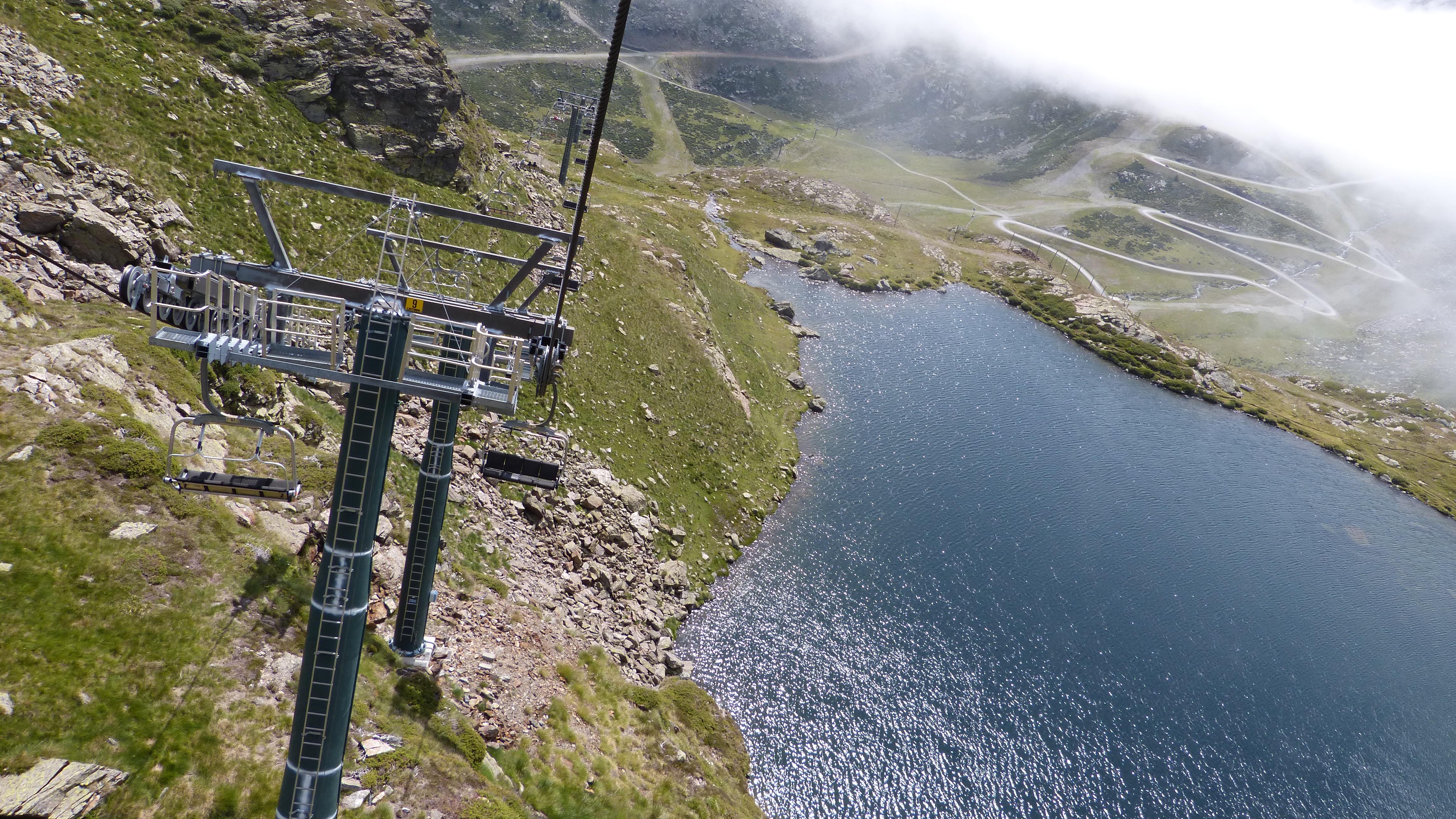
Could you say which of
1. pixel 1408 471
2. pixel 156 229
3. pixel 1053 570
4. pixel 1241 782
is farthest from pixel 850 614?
pixel 1408 471

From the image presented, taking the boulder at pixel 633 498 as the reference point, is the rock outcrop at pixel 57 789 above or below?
above

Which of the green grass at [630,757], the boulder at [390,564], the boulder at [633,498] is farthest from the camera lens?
the boulder at [633,498]

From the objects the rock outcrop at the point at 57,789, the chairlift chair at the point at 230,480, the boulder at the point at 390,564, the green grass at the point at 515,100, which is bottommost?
the boulder at the point at 390,564

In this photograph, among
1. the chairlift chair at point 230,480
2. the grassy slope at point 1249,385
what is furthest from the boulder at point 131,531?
the grassy slope at point 1249,385

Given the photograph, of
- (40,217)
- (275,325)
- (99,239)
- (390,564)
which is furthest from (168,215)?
(275,325)

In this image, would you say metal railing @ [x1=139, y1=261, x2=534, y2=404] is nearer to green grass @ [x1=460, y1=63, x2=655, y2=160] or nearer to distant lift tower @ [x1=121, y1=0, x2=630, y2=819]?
distant lift tower @ [x1=121, y1=0, x2=630, y2=819]

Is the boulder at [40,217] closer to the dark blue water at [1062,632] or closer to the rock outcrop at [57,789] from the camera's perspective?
the rock outcrop at [57,789]

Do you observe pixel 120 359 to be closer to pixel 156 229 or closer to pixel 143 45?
pixel 156 229
